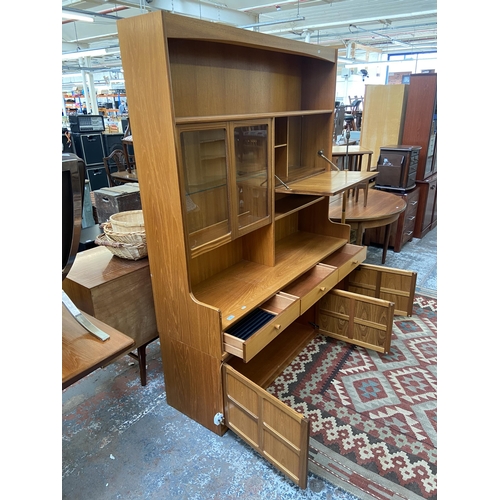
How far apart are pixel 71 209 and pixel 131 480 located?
4.34 ft

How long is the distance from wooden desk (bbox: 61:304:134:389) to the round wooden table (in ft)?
8.06

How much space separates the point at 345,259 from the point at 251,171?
107 cm

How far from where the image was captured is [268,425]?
1577 mm

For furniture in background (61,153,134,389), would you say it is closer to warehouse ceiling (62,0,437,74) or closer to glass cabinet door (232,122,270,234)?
glass cabinet door (232,122,270,234)

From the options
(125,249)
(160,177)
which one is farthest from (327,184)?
(125,249)

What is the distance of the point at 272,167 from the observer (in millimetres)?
1956

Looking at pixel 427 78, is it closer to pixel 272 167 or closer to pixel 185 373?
pixel 272 167

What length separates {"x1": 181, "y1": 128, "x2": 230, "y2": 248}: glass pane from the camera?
1.60 meters

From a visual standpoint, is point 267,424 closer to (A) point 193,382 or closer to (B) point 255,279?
(A) point 193,382

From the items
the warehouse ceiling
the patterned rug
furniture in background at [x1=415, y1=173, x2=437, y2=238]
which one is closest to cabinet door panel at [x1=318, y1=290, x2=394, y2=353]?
the patterned rug

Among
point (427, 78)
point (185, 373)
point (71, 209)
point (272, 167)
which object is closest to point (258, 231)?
point (272, 167)

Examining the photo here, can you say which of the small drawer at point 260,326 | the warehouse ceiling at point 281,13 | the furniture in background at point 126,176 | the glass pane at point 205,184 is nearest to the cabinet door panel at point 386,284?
the small drawer at point 260,326

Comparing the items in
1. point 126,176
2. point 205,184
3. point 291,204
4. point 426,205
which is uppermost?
point 205,184

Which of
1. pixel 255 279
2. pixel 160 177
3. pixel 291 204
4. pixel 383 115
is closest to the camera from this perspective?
pixel 160 177
